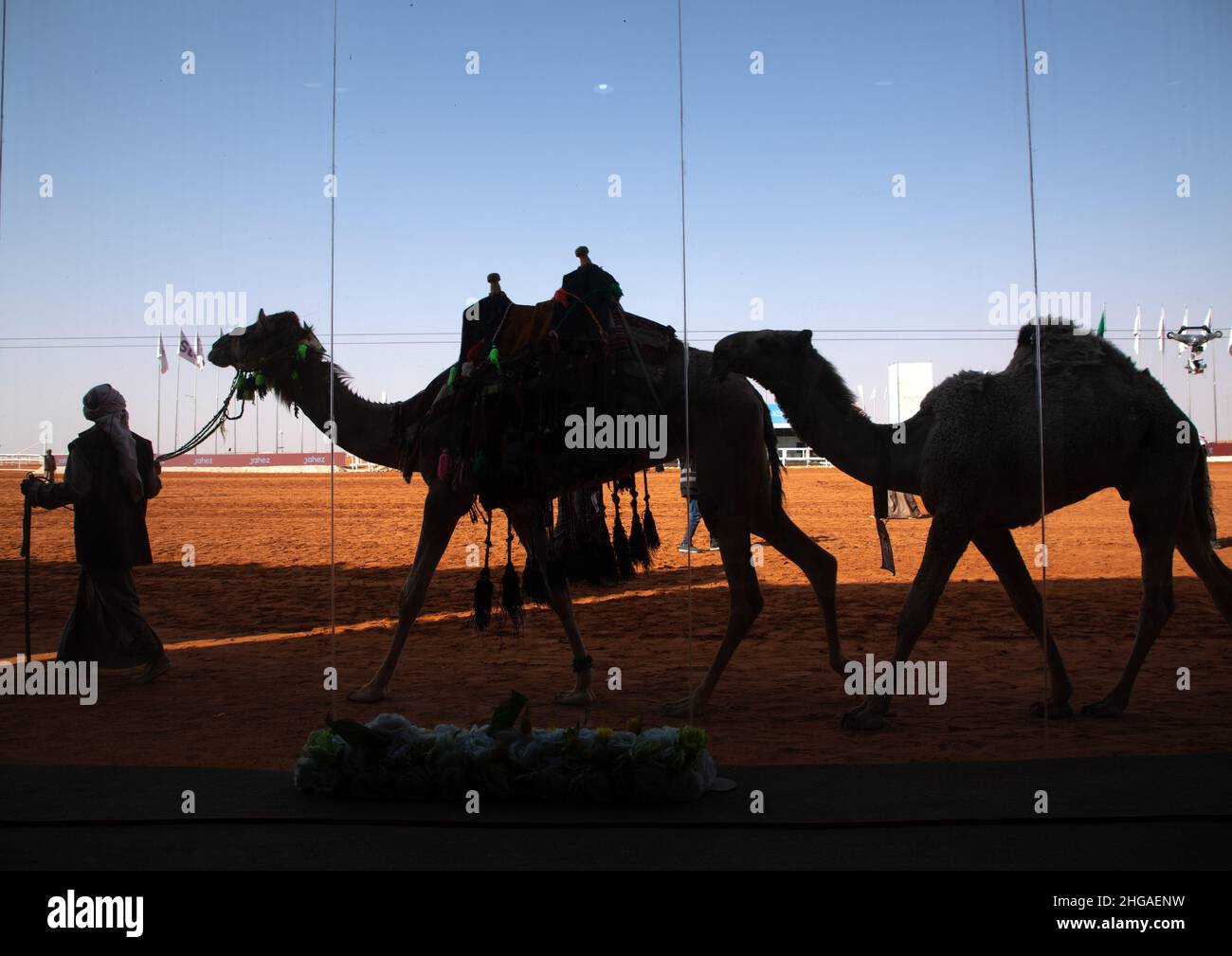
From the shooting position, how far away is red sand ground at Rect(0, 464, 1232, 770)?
5.26 m

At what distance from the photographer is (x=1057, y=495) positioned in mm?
5465

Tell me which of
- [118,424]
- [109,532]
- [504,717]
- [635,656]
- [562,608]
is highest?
[118,424]

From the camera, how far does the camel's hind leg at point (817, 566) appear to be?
6168mm

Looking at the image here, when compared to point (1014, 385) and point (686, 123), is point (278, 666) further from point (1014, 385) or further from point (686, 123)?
point (1014, 385)

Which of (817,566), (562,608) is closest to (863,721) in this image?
(817,566)

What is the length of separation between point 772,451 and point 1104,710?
7.54ft

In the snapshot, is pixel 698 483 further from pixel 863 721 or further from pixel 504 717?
pixel 504 717

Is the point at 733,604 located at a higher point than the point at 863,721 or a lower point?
higher

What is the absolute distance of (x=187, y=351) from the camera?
20.4 ft

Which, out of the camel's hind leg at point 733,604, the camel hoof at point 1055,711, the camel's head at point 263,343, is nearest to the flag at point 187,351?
the camel's head at point 263,343

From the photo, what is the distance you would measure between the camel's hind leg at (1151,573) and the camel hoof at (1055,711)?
17cm

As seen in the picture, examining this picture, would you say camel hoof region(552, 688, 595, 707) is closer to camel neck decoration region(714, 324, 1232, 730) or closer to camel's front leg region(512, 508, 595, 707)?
camel's front leg region(512, 508, 595, 707)

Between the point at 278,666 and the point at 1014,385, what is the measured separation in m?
5.22
